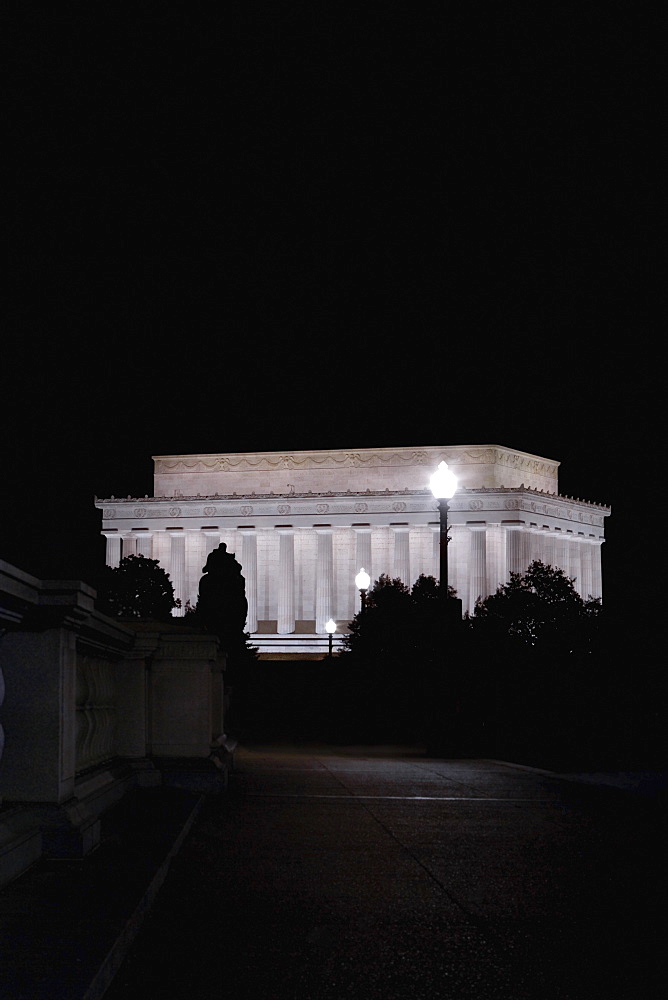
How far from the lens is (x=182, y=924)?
7.04m

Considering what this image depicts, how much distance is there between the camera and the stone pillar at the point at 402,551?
337 feet

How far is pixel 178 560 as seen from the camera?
350 ft

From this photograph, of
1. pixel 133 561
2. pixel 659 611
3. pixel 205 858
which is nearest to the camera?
pixel 205 858

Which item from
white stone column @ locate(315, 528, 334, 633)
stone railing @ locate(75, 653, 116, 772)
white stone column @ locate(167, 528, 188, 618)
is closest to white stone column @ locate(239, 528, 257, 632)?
white stone column @ locate(167, 528, 188, 618)

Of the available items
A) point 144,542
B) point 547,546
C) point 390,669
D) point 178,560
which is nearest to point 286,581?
point 178,560

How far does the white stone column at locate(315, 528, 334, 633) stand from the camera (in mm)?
103500

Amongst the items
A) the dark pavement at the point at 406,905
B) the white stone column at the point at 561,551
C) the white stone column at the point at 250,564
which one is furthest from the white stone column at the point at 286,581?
the dark pavement at the point at 406,905

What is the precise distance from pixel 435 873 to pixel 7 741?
3275 millimetres

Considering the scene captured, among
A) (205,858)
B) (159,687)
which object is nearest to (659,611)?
(159,687)

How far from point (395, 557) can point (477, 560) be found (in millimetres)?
6954

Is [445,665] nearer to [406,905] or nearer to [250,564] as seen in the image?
[406,905]

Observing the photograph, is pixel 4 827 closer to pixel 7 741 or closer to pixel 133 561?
pixel 7 741

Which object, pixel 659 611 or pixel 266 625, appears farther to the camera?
pixel 266 625

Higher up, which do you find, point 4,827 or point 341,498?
point 341,498
